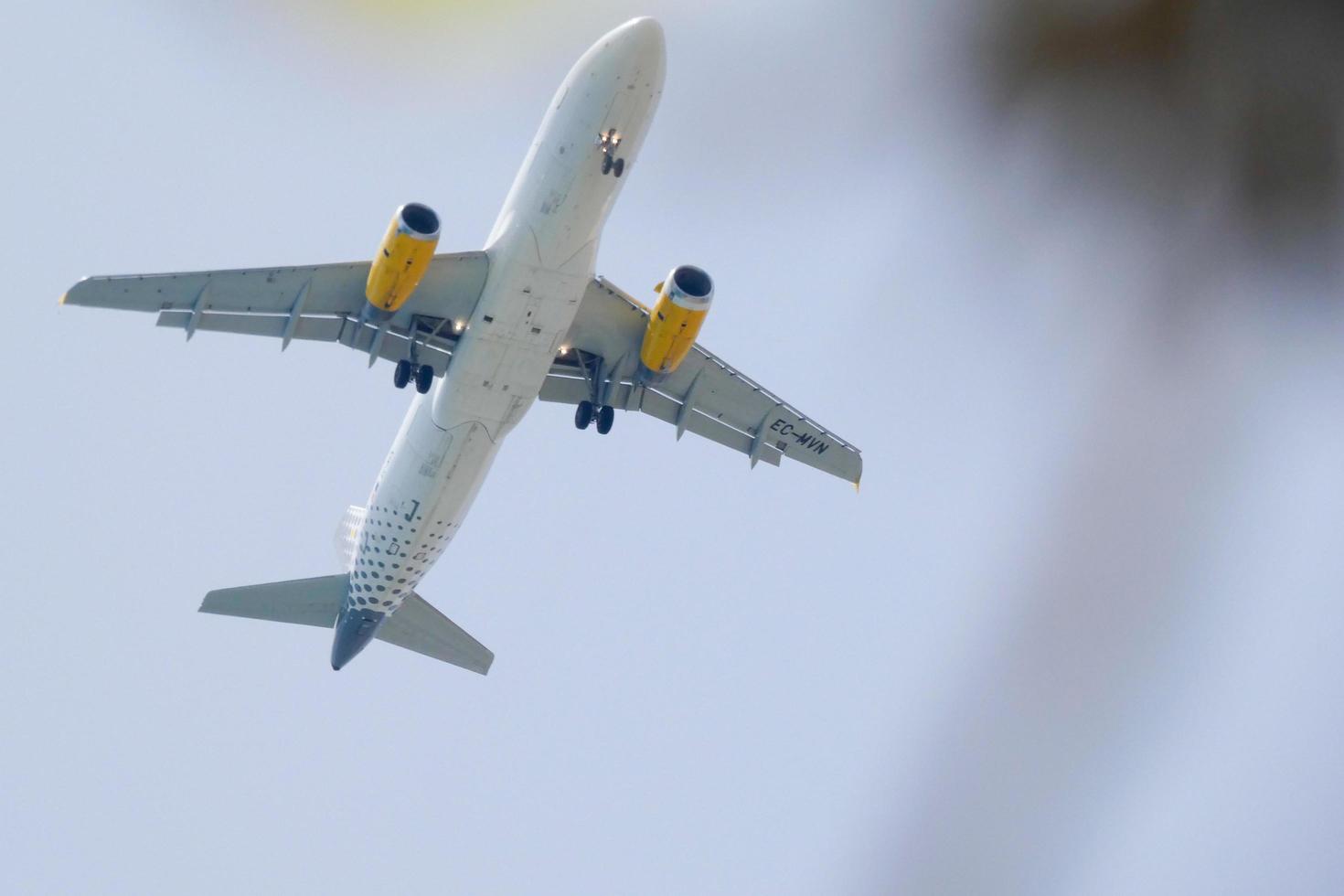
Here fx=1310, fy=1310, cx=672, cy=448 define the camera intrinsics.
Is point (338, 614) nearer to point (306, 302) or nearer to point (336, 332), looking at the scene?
point (336, 332)

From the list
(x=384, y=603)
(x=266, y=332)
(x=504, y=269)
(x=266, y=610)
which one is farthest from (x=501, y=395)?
(x=266, y=610)

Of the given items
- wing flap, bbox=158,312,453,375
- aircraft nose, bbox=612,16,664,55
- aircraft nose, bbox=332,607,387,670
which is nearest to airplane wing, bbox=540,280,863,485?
wing flap, bbox=158,312,453,375

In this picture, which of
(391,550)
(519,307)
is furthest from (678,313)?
(391,550)

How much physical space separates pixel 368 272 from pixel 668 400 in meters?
7.90

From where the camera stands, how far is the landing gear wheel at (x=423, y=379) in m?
27.0

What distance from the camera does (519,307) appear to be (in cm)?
2528

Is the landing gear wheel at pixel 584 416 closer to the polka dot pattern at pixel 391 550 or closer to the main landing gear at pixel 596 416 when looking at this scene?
the main landing gear at pixel 596 416

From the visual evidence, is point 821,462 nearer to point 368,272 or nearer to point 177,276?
point 368,272

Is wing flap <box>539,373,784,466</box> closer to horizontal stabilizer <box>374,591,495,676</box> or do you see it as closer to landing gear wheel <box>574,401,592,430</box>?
landing gear wheel <box>574,401,592,430</box>

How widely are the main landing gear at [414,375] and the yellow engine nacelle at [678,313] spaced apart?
180 inches

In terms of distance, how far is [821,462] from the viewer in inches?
1241

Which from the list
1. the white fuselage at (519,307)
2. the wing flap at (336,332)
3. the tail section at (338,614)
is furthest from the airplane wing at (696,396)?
the tail section at (338,614)

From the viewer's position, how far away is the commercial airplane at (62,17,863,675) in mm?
24000

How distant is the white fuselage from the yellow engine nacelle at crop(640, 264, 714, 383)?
175 cm
